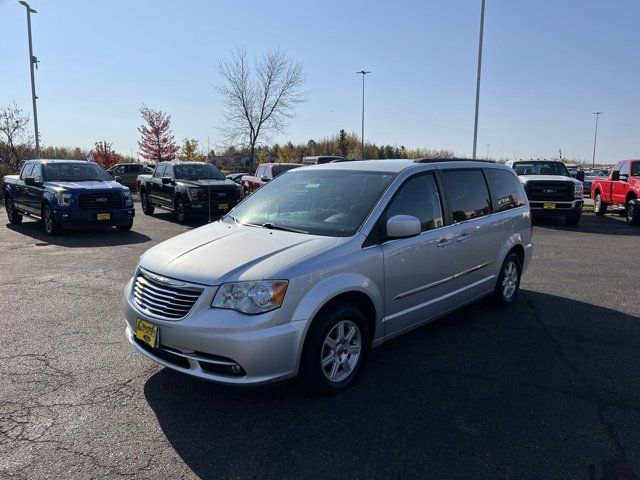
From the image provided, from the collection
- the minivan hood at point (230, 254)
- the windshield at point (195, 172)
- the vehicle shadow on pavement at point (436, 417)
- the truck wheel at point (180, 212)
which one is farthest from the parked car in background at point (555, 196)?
the minivan hood at point (230, 254)

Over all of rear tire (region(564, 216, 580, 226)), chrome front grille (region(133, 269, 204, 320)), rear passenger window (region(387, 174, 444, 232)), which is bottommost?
rear tire (region(564, 216, 580, 226))

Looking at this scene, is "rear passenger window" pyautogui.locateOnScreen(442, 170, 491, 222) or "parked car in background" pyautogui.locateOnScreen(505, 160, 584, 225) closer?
"rear passenger window" pyautogui.locateOnScreen(442, 170, 491, 222)

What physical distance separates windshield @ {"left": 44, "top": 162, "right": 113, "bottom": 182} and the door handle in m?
11.0

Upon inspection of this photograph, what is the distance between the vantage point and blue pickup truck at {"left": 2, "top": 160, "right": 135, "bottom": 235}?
11.7m

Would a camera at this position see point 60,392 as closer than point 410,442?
No

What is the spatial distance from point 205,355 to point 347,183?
212 cm

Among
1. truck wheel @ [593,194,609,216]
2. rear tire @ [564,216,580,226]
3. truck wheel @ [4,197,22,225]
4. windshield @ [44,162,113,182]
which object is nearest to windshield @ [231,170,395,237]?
windshield @ [44,162,113,182]

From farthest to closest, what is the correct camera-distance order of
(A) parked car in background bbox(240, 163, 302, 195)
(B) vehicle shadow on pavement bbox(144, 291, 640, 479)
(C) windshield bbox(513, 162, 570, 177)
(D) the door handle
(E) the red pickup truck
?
(A) parked car in background bbox(240, 163, 302, 195) → (C) windshield bbox(513, 162, 570, 177) → (E) the red pickup truck → (D) the door handle → (B) vehicle shadow on pavement bbox(144, 291, 640, 479)

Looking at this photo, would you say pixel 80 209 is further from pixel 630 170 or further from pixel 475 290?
pixel 630 170

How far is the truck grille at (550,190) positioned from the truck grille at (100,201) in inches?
466

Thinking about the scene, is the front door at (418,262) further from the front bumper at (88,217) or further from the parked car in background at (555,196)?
the parked car in background at (555,196)

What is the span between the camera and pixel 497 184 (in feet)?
19.5

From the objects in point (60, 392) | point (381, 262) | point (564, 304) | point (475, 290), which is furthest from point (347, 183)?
point (564, 304)

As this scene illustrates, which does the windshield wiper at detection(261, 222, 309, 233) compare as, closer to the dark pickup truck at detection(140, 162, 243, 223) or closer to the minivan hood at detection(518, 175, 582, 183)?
the dark pickup truck at detection(140, 162, 243, 223)
